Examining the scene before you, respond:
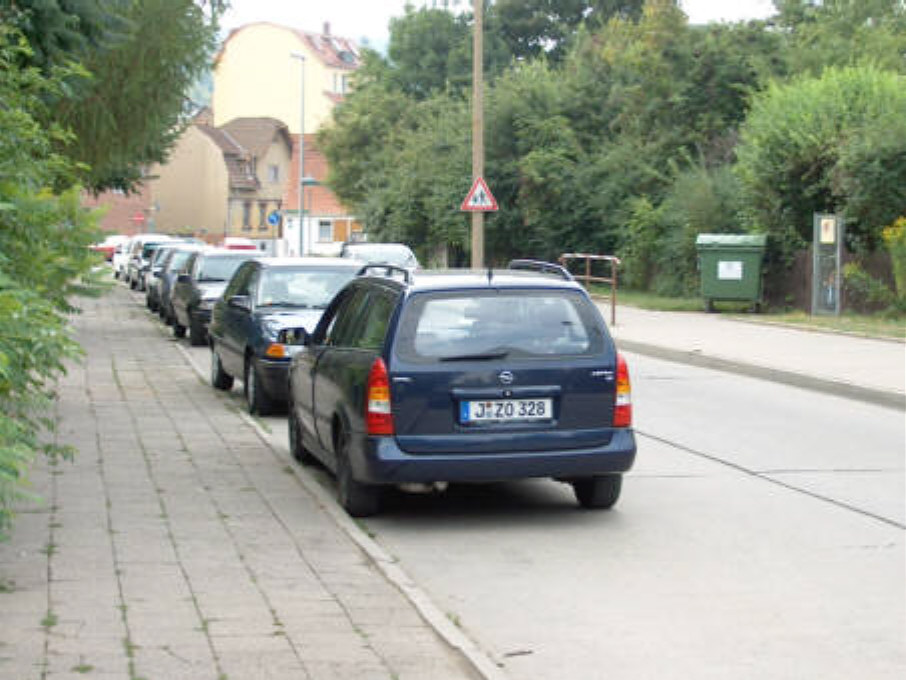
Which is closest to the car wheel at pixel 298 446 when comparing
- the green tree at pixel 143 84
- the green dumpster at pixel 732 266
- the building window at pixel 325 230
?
the green tree at pixel 143 84

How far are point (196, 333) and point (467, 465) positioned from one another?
16.1m

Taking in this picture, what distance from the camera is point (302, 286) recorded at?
1652 cm

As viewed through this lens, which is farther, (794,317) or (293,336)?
(794,317)

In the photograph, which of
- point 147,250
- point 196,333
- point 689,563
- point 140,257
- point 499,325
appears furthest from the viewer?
point 140,257

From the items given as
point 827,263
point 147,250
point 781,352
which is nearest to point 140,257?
point 147,250

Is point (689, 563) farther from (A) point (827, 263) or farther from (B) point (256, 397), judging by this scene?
(A) point (827, 263)

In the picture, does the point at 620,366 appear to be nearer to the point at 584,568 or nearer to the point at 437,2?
the point at 584,568

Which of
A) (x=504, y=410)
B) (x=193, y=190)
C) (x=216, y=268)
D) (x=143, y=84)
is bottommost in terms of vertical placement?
(x=504, y=410)

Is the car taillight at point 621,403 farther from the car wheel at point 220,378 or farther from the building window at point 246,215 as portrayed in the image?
the building window at point 246,215

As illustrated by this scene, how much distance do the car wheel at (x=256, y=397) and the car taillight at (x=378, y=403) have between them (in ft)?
19.1

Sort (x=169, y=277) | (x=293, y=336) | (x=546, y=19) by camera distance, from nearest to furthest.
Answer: (x=293, y=336) → (x=169, y=277) → (x=546, y=19)

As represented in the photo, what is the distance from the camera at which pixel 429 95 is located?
73750mm

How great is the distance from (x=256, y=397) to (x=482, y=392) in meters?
6.23

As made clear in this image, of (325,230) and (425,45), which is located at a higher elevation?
(425,45)
